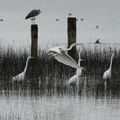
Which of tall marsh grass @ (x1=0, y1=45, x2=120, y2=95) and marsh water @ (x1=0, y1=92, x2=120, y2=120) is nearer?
marsh water @ (x1=0, y1=92, x2=120, y2=120)

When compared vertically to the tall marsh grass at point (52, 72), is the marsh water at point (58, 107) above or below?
below

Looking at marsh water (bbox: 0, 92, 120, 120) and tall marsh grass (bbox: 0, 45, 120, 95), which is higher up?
tall marsh grass (bbox: 0, 45, 120, 95)

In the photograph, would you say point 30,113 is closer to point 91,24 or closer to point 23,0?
point 91,24

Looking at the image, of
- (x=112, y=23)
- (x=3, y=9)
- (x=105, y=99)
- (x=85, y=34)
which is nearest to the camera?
(x=105, y=99)

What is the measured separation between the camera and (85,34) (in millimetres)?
44094

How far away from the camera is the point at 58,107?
13750 millimetres

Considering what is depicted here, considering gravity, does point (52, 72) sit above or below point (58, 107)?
above

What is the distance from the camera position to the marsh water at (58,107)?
12.4m

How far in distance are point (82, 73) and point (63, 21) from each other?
3739 centimetres

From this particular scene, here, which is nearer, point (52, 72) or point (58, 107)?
point (58, 107)

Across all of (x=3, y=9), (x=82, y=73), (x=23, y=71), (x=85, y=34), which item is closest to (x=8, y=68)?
(x=23, y=71)

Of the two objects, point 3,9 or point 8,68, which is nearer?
point 8,68

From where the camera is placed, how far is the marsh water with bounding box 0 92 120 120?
1239 centimetres

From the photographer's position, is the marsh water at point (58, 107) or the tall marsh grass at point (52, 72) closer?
→ the marsh water at point (58, 107)
